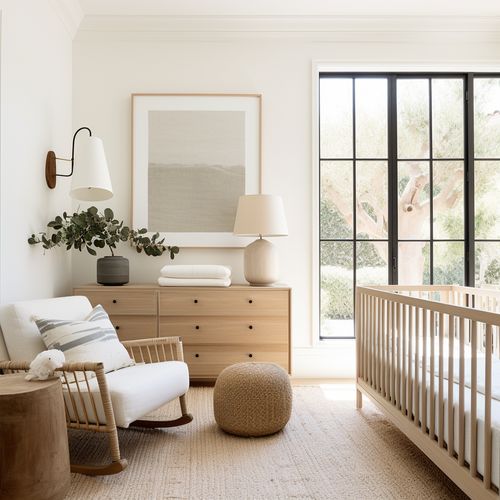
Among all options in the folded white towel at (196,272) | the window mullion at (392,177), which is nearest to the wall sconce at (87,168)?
the folded white towel at (196,272)

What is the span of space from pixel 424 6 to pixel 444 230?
1.65 metres

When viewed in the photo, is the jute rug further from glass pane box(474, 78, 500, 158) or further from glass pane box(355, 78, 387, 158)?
glass pane box(474, 78, 500, 158)

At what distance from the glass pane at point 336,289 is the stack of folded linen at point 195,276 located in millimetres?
907

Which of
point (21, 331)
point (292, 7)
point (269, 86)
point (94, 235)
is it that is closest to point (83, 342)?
point (21, 331)

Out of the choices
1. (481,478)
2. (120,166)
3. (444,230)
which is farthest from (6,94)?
(444,230)

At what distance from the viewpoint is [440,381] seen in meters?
1.83

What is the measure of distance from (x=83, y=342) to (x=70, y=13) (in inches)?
97.2

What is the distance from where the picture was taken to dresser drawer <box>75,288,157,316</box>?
338cm

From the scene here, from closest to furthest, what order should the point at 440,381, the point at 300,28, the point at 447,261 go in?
the point at 440,381 < the point at 300,28 < the point at 447,261

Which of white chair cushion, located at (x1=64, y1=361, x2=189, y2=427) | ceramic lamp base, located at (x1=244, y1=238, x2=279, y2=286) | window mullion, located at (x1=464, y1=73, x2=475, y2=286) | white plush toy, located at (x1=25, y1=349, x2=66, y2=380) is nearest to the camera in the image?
white plush toy, located at (x1=25, y1=349, x2=66, y2=380)

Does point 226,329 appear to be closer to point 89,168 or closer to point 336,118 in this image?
point 89,168

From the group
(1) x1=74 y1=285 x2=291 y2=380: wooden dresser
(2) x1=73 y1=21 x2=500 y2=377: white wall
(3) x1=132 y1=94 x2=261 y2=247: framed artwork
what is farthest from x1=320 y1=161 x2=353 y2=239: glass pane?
(1) x1=74 y1=285 x2=291 y2=380: wooden dresser

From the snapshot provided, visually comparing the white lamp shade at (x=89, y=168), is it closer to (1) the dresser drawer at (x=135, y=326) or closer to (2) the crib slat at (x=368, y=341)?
(1) the dresser drawer at (x=135, y=326)

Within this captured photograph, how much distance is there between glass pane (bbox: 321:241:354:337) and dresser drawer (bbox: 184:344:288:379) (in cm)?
69
